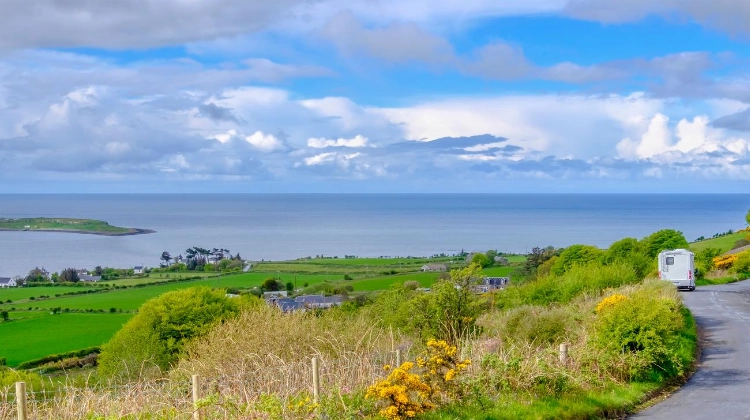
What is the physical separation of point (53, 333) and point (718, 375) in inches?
2158

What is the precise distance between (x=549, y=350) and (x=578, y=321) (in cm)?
620

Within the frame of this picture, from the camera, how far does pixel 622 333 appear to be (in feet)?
53.2

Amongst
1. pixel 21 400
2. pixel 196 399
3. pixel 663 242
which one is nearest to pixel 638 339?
pixel 196 399

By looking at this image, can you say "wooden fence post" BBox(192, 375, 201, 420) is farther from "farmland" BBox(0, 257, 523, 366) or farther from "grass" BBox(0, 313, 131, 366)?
"grass" BBox(0, 313, 131, 366)

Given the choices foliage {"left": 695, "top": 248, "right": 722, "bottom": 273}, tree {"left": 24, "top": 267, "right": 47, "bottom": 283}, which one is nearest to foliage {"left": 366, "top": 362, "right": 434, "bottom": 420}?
foliage {"left": 695, "top": 248, "right": 722, "bottom": 273}

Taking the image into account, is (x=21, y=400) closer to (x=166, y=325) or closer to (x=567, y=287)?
(x=567, y=287)

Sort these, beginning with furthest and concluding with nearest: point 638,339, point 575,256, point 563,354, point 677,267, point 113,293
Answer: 1. point 113,293
2. point 575,256
3. point 677,267
4. point 638,339
5. point 563,354

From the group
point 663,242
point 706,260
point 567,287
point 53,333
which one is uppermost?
point 663,242

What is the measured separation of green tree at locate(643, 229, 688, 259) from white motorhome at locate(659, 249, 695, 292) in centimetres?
1567

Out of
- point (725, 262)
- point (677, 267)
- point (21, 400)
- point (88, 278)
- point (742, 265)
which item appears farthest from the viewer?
point (88, 278)

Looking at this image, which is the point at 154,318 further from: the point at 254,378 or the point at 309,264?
the point at 309,264

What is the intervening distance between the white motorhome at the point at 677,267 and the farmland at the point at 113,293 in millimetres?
16425

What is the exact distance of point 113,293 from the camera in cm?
8594

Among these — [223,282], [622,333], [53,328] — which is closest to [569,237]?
[223,282]
